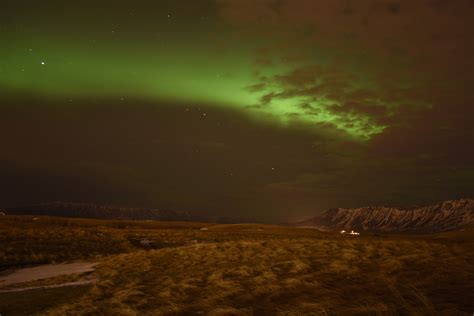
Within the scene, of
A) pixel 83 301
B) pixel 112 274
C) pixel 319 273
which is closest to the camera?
pixel 83 301

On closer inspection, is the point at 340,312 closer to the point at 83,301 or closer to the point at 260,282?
the point at 260,282

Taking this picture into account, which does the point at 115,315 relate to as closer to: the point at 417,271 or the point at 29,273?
the point at 417,271

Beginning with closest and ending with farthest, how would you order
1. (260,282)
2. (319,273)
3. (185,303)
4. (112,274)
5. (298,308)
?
1. (298,308)
2. (185,303)
3. (260,282)
4. (319,273)
5. (112,274)

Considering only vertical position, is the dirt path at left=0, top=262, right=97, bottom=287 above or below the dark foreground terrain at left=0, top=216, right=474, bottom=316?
below

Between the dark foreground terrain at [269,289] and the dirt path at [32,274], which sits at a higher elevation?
the dark foreground terrain at [269,289]

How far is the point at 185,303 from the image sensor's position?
1030cm

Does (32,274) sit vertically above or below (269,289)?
below

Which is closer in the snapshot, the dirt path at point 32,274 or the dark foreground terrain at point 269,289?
the dark foreground terrain at point 269,289

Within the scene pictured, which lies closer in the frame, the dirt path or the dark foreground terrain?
the dark foreground terrain

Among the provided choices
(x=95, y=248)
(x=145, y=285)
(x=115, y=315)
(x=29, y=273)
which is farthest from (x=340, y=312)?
(x=95, y=248)

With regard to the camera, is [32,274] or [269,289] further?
[32,274]

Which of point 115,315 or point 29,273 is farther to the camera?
point 29,273

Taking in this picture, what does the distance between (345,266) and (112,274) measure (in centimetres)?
1027

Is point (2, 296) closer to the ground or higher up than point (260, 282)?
closer to the ground
